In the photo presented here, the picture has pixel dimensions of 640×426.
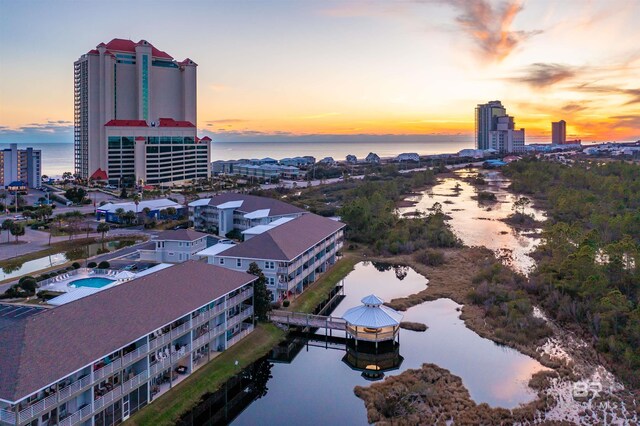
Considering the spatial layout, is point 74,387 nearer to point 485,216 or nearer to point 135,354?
point 135,354

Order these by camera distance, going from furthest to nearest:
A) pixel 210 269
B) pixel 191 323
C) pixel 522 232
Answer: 1. pixel 522 232
2. pixel 210 269
3. pixel 191 323

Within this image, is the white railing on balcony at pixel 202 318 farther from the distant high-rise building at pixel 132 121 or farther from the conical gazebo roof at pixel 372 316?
the distant high-rise building at pixel 132 121

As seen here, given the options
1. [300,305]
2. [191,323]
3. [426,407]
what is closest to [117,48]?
[300,305]

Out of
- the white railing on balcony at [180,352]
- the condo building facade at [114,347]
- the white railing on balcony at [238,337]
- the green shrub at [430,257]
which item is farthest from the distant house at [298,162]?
the white railing on balcony at [180,352]

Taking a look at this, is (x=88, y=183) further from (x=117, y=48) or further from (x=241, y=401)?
(x=241, y=401)

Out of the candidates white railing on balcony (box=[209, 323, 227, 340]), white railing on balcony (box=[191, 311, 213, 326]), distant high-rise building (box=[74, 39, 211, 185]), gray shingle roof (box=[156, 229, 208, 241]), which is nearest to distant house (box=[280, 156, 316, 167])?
distant high-rise building (box=[74, 39, 211, 185])

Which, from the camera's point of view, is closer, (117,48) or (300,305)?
(300,305)

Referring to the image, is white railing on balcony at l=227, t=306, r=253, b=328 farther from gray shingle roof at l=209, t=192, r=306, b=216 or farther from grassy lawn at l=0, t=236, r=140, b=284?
gray shingle roof at l=209, t=192, r=306, b=216
